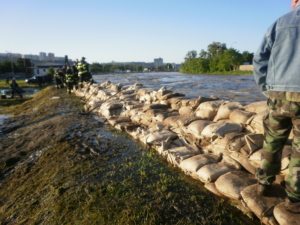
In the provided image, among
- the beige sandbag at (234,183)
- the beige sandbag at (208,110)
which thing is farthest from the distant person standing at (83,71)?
the beige sandbag at (234,183)

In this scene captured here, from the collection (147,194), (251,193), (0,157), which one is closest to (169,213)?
(147,194)

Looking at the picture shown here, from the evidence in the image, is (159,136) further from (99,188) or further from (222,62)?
(222,62)

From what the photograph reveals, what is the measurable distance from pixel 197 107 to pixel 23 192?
12.5ft

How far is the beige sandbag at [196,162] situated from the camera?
444cm

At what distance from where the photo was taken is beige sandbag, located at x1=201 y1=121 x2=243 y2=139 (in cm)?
495

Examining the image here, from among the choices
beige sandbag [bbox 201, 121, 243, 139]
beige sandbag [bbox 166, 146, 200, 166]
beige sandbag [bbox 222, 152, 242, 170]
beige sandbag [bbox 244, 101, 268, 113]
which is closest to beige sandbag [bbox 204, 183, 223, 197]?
beige sandbag [bbox 222, 152, 242, 170]

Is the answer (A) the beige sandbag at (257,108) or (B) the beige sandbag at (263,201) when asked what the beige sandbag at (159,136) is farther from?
(B) the beige sandbag at (263,201)

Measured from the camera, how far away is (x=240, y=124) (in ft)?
17.0

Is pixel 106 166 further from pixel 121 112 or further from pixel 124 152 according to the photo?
pixel 121 112

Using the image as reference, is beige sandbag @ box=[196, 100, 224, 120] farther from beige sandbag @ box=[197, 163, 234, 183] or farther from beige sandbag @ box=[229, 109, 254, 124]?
beige sandbag @ box=[197, 163, 234, 183]

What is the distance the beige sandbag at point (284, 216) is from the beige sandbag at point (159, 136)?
2.71m

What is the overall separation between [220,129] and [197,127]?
0.64 meters

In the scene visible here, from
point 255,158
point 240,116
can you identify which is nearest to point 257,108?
point 240,116

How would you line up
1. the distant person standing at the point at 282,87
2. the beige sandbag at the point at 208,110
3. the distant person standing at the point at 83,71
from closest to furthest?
the distant person standing at the point at 282,87, the beige sandbag at the point at 208,110, the distant person standing at the point at 83,71
